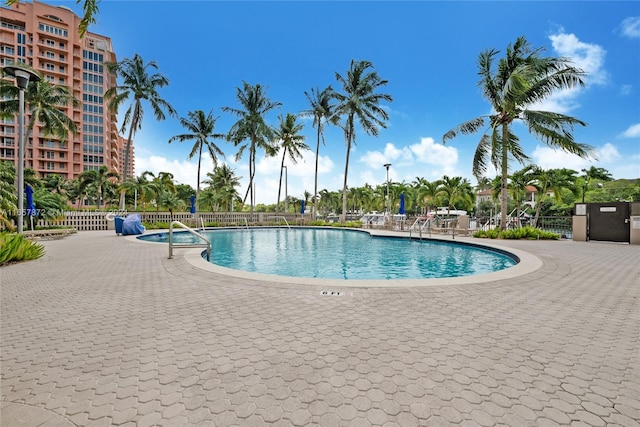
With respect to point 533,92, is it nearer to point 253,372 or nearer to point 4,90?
point 253,372

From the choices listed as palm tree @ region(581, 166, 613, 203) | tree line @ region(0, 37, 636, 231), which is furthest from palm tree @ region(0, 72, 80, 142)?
palm tree @ region(581, 166, 613, 203)

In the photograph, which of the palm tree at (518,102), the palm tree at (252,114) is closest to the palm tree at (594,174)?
the palm tree at (518,102)

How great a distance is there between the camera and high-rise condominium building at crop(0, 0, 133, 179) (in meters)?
54.5

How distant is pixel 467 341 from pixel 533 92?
16415mm

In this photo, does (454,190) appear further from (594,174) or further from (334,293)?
(334,293)

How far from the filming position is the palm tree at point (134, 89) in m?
24.5

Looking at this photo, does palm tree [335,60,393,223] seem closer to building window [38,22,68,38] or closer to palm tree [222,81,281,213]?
palm tree [222,81,281,213]

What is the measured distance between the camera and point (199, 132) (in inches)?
1207

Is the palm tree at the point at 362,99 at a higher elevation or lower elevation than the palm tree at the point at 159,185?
higher

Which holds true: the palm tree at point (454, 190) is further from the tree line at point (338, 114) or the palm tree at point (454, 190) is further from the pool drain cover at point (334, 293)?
the pool drain cover at point (334, 293)

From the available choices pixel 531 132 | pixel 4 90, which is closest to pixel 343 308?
pixel 531 132

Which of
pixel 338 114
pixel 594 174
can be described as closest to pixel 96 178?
pixel 338 114

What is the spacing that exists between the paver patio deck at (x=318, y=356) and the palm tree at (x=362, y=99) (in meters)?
22.4

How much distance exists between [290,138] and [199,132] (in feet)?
32.4
